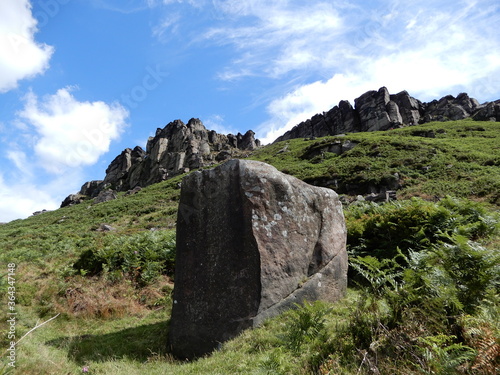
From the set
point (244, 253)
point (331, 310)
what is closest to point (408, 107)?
point (244, 253)

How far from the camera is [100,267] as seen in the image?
37.3 feet

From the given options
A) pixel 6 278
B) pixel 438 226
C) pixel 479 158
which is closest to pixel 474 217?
pixel 438 226

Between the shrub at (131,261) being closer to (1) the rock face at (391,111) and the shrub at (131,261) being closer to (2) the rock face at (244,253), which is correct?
(2) the rock face at (244,253)

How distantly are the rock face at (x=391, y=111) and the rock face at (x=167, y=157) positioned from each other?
33902 mm

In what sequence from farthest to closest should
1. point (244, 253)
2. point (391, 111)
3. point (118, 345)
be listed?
point (391, 111), point (118, 345), point (244, 253)

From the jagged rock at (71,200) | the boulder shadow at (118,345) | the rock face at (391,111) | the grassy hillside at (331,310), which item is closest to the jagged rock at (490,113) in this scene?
the rock face at (391,111)

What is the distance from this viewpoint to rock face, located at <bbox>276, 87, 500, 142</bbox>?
8788cm

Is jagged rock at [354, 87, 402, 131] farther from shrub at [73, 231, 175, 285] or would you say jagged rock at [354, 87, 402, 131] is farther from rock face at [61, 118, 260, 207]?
shrub at [73, 231, 175, 285]

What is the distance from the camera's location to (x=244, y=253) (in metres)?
6.93

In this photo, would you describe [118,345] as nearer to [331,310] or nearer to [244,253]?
[244,253]

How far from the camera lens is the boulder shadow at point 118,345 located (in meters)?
6.50

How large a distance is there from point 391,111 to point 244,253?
94.3 metres

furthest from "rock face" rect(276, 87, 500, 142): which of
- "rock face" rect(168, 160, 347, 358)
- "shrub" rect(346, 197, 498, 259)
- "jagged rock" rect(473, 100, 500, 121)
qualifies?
"rock face" rect(168, 160, 347, 358)

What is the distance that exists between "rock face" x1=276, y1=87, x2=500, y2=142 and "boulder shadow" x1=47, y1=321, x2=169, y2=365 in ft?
292
